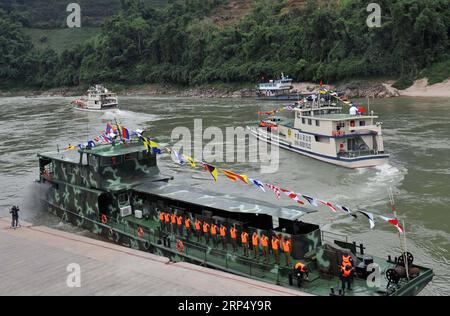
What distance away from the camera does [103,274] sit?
14258 millimetres

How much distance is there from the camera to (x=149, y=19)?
155m

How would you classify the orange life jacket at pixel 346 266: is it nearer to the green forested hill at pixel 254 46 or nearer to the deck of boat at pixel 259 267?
the deck of boat at pixel 259 267

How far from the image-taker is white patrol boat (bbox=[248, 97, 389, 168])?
33969 mm

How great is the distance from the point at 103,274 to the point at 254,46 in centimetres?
9744

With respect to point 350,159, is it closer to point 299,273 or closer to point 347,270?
point 347,270

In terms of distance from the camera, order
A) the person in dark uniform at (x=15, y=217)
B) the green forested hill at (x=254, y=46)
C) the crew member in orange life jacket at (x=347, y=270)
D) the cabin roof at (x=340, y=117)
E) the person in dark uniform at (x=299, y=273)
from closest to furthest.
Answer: the crew member in orange life jacket at (x=347, y=270)
the person in dark uniform at (x=299, y=273)
the person in dark uniform at (x=15, y=217)
the cabin roof at (x=340, y=117)
the green forested hill at (x=254, y=46)

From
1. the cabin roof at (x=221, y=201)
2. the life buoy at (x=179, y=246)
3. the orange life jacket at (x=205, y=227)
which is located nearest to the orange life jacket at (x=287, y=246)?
the cabin roof at (x=221, y=201)

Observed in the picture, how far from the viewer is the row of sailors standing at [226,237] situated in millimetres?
14594

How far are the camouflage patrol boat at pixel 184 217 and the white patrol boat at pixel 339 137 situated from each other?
15322 mm

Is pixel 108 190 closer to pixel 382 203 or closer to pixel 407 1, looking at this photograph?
pixel 382 203

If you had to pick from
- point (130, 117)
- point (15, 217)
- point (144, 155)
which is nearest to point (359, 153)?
point (144, 155)

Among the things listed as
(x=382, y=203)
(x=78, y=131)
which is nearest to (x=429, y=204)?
(x=382, y=203)

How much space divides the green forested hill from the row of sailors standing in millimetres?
65498
